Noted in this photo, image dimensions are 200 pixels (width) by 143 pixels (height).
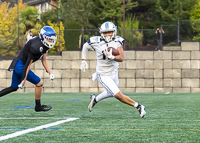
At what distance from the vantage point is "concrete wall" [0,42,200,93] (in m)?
18.2

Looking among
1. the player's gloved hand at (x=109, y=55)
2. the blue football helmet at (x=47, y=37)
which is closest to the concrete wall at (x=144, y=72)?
the blue football helmet at (x=47, y=37)

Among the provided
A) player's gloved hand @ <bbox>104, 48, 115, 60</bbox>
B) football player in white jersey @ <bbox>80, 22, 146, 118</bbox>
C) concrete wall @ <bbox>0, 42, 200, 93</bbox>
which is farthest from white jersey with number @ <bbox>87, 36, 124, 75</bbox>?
concrete wall @ <bbox>0, 42, 200, 93</bbox>

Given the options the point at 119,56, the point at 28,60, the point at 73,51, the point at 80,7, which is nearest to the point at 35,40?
the point at 28,60

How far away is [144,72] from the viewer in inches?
722

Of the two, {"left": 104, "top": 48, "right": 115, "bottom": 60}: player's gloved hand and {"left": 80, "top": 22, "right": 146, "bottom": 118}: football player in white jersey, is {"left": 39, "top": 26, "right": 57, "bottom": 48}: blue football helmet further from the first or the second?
{"left": 104, "top": 48, "right": 115, "bottom": 60}: player's gloved hand

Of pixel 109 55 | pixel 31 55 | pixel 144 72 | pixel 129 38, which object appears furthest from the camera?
pixel 129 38

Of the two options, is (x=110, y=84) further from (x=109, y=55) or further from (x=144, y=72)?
(x=144, y=72)

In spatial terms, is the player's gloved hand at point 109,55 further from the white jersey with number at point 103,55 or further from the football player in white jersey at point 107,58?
the white jersey with number at point 103,55

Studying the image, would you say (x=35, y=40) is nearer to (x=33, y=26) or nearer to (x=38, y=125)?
(x=38, y=125)

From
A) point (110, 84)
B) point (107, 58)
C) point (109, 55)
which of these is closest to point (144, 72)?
point (110, 84)

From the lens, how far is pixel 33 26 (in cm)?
3934

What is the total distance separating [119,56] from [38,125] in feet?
5.72

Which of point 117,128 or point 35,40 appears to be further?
point 35,40

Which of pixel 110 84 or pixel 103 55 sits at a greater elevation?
pixel 103 55
